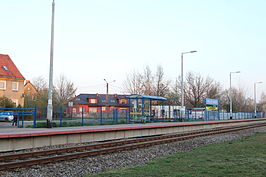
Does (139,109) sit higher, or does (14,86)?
(14,86)

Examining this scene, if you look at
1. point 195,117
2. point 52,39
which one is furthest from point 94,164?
point 195,117

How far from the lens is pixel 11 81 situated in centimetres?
5094

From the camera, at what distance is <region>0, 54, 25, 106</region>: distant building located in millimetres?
49438

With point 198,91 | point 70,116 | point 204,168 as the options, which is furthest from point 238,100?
point 204,168

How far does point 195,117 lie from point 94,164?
34.7 metres

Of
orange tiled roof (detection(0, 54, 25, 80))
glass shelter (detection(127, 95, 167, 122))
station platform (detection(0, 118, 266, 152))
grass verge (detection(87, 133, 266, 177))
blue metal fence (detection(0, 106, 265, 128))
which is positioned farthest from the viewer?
orange tiled roof (detection(0, 54, 25, 80))

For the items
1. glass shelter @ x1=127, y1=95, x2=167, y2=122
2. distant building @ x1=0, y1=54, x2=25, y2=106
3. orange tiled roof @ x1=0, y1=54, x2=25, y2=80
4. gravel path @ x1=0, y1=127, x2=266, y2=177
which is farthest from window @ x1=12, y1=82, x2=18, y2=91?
gravel path @ x1=0, y1=127, x2=266, y2=177

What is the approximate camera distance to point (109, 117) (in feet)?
98.3

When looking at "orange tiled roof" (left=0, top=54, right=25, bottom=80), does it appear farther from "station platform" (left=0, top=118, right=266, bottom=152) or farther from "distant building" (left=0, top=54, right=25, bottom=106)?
"station platform" (left=0, top=118, right=266, bottom=152)

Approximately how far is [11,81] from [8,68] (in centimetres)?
309

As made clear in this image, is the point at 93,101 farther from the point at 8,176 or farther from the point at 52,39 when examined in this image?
the point at 8,176

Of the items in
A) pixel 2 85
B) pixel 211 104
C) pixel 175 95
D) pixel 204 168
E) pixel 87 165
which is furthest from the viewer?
pixel 175 95

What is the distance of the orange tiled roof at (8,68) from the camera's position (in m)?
50.6

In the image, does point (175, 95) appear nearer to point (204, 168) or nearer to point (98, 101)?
point (98, 101)
